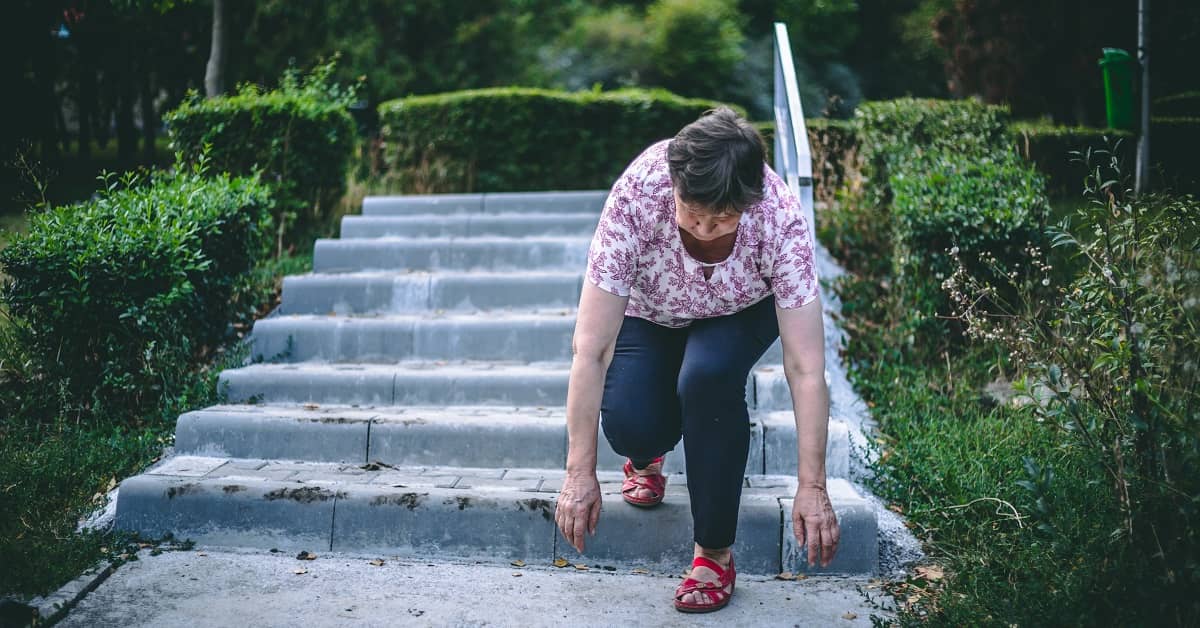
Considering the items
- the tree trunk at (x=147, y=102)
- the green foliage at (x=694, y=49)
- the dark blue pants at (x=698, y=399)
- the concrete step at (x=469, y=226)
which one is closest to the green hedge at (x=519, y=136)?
the concrete step at (x=469, y=226)

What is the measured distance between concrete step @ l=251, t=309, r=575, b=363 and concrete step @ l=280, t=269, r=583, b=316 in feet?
1.08

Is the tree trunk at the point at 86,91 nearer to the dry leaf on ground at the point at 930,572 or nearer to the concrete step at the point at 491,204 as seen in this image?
the concrete step at the point at 491,204

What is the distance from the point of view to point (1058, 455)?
3.04 m

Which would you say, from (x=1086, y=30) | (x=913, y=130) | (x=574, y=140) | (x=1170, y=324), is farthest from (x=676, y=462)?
(x=1086, y=30)

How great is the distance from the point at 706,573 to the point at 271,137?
422cm

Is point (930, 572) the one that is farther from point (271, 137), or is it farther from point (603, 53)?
point (603, 53)

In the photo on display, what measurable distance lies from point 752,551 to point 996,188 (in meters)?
2.46

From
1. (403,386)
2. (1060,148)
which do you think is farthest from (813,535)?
(1060,148)

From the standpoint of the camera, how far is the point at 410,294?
15.3 feet

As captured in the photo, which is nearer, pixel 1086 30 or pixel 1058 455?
pixel 1058 455

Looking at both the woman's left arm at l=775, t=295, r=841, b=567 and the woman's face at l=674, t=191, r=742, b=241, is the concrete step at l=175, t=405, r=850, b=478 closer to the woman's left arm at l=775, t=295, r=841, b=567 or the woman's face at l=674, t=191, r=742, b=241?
the woman's left arm at l=775, t=295, r=841, b=567

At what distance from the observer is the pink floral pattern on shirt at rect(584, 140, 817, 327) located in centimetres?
234

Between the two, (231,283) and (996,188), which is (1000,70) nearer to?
(996,188)

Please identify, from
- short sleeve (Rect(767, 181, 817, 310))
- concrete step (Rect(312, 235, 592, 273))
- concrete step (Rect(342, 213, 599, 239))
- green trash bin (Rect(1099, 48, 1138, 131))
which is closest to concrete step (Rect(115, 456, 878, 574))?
short sleeve (Rect(767, 181, 817, 310))
